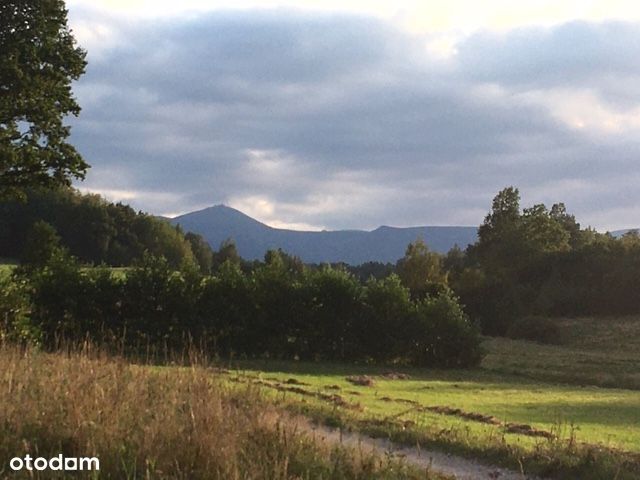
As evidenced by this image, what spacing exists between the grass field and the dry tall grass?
3.06m

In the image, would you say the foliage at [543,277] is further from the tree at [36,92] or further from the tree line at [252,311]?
the tree at [36,92]

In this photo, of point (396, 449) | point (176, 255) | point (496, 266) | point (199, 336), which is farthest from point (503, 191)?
point (396, 449)

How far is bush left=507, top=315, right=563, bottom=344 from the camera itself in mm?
58375

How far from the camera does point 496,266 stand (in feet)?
266

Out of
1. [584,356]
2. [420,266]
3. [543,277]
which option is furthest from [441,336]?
[543,277]

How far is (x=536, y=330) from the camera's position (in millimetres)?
59781

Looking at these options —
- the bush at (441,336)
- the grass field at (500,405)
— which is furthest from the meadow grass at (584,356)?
the bush at (441,336)

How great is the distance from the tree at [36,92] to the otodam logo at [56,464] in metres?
21.1

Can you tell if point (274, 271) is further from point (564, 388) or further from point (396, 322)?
point (564, 388)

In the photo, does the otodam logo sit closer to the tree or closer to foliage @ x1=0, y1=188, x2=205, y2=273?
the tree

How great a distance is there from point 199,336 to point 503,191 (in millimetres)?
69596

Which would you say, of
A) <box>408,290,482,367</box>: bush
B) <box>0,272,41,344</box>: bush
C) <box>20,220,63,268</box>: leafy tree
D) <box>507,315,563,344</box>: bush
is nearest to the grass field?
<box>408,290,482,367</box>: bush

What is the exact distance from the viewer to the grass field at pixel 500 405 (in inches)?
434

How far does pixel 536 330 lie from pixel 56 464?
56799 mm
